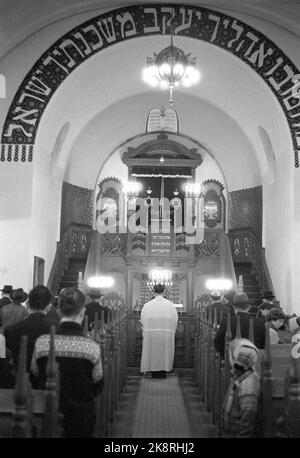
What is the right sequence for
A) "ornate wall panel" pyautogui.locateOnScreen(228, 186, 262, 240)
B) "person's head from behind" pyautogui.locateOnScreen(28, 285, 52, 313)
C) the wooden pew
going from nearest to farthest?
the wooden pew
"person's head from behind" pyautogui.locateOnScreen(28, 285, 52, 313)
"ornate wall panel" pyautogui.locateOnScreen(228, 186, 262, 240)

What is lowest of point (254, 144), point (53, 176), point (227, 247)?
point (227, 247)

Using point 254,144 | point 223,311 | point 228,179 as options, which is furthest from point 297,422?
point 228,179

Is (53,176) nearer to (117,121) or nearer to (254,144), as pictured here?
(117,121)

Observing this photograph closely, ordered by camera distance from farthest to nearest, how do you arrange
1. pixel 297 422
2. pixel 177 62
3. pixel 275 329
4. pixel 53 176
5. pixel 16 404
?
pixel 53 176 → pixel 177 62 → pixel 275 329 → pixel 297 422 → pixel 16 404

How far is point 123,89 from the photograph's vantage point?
18.4m

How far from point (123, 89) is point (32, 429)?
15605mm

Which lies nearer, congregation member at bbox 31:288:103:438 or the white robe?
congregation member at bbox 31:288:103:438

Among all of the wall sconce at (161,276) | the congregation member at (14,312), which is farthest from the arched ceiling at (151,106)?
the congregation member at (14,312)

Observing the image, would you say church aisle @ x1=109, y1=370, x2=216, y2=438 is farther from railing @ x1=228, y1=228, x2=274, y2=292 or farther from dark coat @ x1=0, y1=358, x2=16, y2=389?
railing @ x1=228, y1=228, x2=274, y2=292

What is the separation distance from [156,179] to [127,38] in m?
7.32

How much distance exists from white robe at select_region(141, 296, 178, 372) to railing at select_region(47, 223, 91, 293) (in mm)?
A: 5097

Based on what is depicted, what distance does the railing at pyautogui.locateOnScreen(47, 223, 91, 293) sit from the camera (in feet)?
57.3

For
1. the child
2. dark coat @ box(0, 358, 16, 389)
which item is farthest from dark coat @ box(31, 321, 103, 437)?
the child

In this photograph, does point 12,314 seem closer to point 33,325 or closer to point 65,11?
point 33,325
